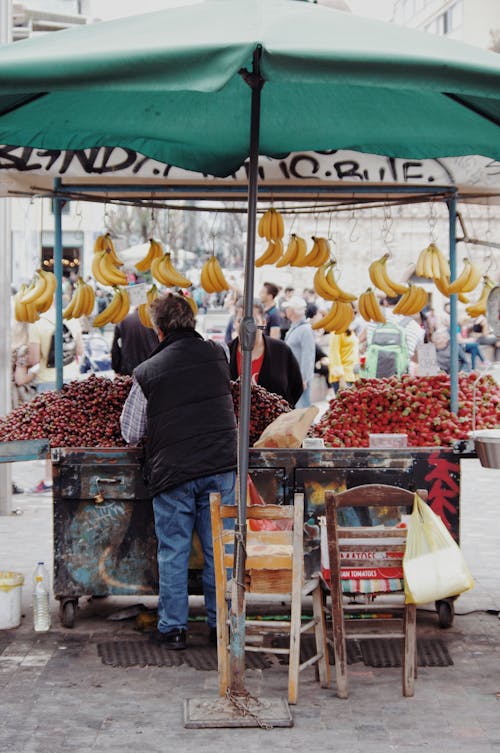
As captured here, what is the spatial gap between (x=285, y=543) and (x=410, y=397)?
6.40 ft

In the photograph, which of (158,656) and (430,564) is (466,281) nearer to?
(430,564)

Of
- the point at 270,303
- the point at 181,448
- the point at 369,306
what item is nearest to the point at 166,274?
the point at 369,306

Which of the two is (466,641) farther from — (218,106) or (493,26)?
(493,26)

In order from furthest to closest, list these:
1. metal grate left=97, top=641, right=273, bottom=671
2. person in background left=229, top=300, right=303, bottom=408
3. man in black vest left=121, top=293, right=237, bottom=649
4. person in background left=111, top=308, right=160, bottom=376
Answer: person in background left=111, top=308, right=160, bottom=376 → person in background left=229, top=300, right=303, bottom=408 → man in black vest left=121, top=293, right=237, bottom=649 → metal grate left=97, top=641, right=273, bottom=671

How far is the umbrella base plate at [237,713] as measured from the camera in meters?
4.56

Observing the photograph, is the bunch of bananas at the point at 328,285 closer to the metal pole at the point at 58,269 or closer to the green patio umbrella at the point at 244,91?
the green patio umbrella at the point at 244,91

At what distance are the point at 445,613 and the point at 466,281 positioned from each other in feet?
7.25

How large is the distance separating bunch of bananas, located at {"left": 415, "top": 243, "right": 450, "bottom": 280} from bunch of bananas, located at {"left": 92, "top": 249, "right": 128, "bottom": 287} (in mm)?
2126

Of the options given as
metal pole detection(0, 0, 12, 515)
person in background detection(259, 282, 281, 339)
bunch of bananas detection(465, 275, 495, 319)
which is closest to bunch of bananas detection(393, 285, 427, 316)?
bunch of bananas detection(465, 275, 495, 319)

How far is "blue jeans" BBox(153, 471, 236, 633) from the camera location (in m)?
5.62

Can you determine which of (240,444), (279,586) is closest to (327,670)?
(279,586)

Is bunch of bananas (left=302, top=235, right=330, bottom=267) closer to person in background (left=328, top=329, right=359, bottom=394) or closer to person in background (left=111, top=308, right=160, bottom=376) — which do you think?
A: person in background (left=111, top=308, right=160, bottom=376)

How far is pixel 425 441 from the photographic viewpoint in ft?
20.7

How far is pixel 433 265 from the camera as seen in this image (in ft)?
23.4
